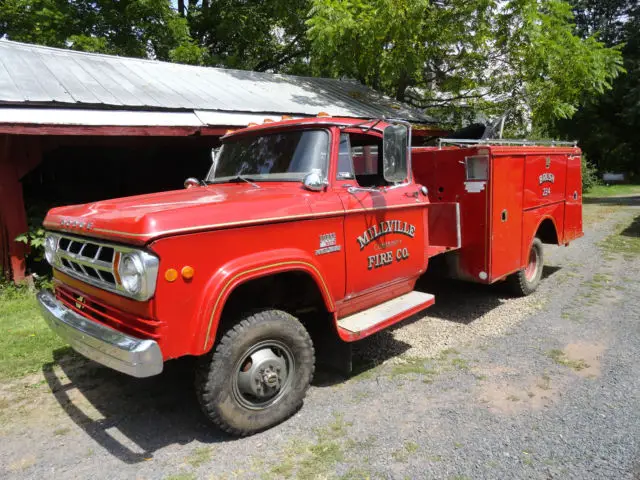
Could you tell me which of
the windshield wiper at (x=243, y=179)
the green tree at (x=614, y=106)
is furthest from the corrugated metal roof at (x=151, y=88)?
the green tree at (x=614, y=106)

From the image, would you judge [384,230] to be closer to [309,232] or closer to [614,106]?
[309,232]

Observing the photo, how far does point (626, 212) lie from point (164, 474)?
679 inches

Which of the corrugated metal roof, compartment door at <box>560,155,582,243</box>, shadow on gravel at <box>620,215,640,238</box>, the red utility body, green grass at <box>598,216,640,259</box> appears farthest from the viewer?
shadow on gravel at <box>620,215,640,238</box>

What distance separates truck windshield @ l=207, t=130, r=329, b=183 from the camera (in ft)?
13.0

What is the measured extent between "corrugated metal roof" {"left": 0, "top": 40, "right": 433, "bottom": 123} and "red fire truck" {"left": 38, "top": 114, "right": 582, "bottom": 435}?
138 inches

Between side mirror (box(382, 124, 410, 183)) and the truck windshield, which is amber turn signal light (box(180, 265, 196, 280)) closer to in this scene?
the truck windshield

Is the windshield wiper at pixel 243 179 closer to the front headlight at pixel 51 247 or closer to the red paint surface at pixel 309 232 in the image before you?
the red paint surface at pixel 309 232

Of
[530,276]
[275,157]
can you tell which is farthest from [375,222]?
[530,276]

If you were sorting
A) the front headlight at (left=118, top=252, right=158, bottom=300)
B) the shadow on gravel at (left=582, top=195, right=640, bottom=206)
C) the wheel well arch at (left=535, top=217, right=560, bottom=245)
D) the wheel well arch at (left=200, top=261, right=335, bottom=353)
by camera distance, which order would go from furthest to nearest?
the shadow on gravel at (left=582, top=195, right=640, bottom=206) < the wheel well arch at (left=535, top=217, right=560, bottom=245) < the wheel well arch at (left=200, top=261, right=335, bottom=353) < the front headlight at (left=118, top=252, right=158, bottom=300)

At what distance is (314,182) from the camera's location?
369 cm

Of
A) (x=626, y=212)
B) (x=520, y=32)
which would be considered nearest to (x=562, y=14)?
(x=520, y=32)

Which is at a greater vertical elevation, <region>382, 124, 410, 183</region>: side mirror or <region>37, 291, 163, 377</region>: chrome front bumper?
<region>382, 124, 410, 183</region>: side mirror

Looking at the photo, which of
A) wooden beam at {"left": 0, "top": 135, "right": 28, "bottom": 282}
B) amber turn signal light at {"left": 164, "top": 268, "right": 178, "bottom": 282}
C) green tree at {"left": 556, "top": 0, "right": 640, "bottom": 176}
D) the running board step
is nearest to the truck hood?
amber turn signal light at {"left": 164, "top": 268, "right": 178, "bottom": 282}

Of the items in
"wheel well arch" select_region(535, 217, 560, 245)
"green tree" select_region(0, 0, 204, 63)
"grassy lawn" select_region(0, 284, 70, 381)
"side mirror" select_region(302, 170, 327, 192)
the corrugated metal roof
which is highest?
"green tree" select_region(0, 0, 204, 63)
